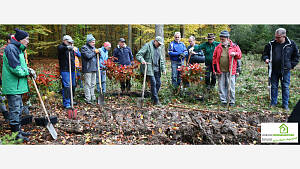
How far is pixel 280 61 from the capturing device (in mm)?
5969

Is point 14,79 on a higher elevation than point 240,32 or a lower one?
lower

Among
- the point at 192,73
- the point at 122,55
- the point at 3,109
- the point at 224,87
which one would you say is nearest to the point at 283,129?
the point at 224,87

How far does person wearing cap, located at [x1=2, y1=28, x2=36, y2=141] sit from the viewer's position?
408 centimetres

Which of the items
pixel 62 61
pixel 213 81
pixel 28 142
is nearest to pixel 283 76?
pixel 213 81

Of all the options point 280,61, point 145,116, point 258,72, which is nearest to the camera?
point 145,116

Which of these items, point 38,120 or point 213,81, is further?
point 213,81

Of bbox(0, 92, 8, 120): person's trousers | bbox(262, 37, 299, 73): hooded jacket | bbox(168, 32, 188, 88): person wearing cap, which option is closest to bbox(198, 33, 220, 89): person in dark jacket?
bbox(168, 32, 188, 88): person wearing cap

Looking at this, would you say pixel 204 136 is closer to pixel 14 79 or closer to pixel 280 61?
pixel 280 61

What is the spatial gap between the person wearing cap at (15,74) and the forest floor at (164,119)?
613mm

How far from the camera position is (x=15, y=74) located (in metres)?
4.16

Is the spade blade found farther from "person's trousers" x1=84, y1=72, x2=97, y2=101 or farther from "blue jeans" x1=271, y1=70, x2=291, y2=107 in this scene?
"blue jeans" x1=271, y1=70, x2=291, y2=107

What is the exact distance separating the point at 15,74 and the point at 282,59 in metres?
6.26

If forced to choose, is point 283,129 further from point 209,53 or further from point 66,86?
point 66,86

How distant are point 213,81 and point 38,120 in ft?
16.4
